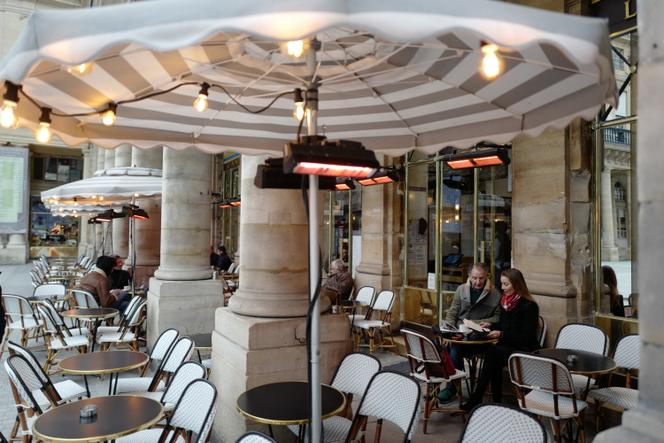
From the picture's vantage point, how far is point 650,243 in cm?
190

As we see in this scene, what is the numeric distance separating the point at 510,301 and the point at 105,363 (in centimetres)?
434

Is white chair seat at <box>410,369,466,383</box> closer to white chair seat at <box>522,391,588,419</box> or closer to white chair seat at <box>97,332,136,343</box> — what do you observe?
white chair seat at <box>522,391,588,419</box>

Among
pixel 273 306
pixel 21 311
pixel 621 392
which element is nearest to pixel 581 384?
pixel 621 392

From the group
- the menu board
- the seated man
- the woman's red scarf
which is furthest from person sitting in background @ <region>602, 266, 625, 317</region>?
the menu board

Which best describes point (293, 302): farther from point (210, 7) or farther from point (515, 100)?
point (210, 7)

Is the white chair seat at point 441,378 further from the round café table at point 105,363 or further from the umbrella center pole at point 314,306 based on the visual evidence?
the round café table at point 105,363

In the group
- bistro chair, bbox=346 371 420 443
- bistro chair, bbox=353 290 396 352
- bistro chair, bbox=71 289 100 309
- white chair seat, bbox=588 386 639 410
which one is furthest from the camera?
bistro chair, bbox=71 289 100 309

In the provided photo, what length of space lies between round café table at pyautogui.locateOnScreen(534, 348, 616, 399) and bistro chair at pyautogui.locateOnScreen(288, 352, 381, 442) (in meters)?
1.88

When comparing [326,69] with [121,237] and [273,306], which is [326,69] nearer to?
[273,306]

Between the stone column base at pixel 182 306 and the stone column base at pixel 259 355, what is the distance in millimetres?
3608

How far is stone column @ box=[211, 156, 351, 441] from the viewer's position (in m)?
4.53

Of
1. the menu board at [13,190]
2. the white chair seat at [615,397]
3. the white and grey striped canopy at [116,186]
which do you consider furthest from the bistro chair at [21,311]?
the menu board at [13,190]

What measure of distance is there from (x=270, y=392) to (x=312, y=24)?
293 cm

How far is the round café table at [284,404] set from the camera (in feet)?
10.8
